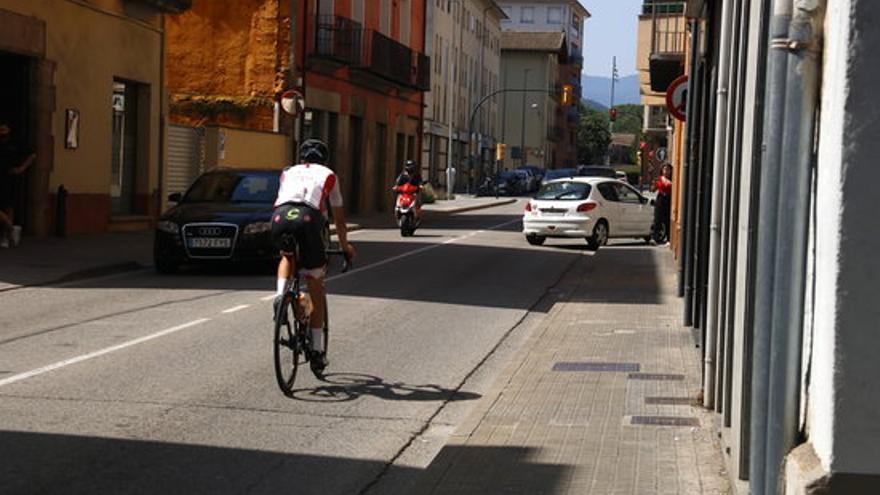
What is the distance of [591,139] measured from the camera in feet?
563

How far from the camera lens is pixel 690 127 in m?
14.0

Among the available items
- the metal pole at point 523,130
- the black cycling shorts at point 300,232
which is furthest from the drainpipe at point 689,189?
the metal pole at point 523,130

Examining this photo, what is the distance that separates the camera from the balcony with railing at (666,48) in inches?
910

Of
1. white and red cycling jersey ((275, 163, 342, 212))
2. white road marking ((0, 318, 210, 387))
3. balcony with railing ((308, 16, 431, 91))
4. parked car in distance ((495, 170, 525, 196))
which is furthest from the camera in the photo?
parked car in distance ((495, 170, 525, 196))

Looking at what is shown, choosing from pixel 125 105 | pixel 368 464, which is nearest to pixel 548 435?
pixel 368 464

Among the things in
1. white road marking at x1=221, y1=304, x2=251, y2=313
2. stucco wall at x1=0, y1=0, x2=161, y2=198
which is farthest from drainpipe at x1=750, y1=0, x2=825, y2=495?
stucco wall at x1=0, y1=0, x2=161, y2=198

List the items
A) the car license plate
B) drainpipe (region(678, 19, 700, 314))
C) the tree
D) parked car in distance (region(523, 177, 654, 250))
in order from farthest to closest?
the tree
parked car in distance (region(523, 177, 654, 250))
the car license plate
drainpipe (region(678, 19, 700, 314))

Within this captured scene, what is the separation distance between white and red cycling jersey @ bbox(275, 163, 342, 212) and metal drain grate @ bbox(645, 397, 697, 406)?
2399mm

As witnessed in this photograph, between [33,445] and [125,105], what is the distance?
22295mm

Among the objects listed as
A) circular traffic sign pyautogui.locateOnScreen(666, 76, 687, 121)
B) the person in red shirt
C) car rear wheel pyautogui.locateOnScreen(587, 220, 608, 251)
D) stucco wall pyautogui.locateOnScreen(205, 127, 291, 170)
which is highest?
circular traffic sign pyautogui.locateOnScreen(666, 76, 687, 121)

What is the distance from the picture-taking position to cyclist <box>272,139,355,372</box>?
9.36 meters

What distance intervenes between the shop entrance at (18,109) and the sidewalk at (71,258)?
66 cm

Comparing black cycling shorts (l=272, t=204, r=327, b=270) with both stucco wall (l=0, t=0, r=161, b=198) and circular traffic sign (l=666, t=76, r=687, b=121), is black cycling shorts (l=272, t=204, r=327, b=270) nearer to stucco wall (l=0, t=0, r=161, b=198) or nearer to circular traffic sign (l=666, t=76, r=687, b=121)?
circular traffic sign (l=666, t=76, r=687, b=121)

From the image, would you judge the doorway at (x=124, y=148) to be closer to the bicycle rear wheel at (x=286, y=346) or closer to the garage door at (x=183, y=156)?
the garage door at (x=183, y=156)
